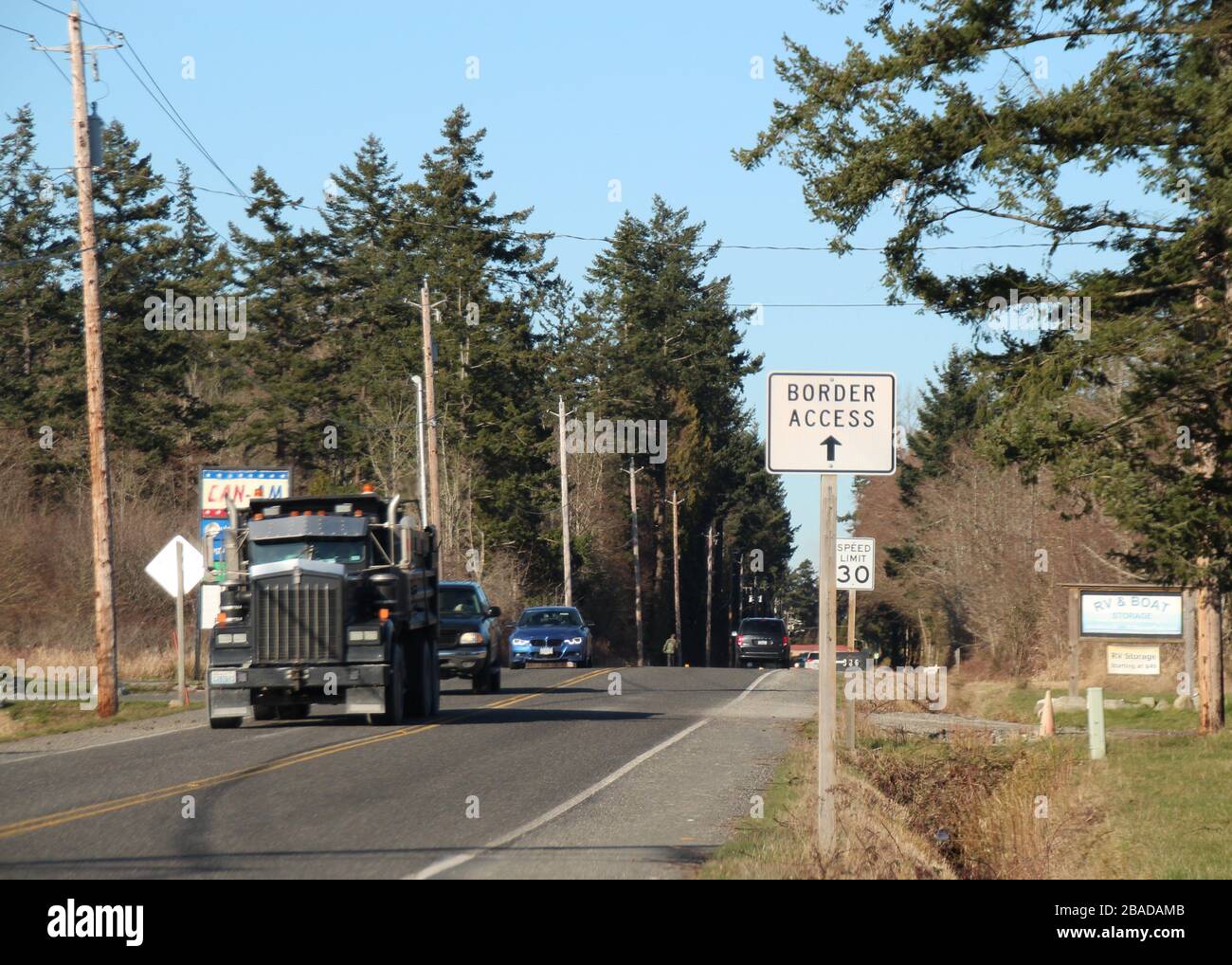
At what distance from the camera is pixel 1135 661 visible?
31.9m

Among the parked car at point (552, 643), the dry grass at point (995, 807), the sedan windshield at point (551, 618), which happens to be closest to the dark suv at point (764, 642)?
the sedan windshield at point (551, 618)

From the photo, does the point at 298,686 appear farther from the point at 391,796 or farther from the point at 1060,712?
the point at 1060,712

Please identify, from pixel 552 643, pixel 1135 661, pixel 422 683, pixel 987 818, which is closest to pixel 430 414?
pixel 552 643

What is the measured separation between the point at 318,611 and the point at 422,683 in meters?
3.00

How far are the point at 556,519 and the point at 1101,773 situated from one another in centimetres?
5801

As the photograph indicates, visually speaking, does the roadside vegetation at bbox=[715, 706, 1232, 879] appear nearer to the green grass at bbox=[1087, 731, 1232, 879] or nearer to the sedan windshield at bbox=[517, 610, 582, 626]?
the green grass at bbox=[1087, 731, 1232, 879]

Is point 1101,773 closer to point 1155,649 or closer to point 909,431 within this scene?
point 1155,649

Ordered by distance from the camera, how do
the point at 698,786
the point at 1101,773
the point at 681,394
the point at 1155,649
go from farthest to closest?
the point at 681,394 → the point at 1155,649 → the point at 1101,773 → the point at 698,786

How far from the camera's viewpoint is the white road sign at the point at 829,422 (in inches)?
397

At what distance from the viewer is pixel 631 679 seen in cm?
3666

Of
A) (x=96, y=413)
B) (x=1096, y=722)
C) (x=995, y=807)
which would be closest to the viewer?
(x=995, y=807)

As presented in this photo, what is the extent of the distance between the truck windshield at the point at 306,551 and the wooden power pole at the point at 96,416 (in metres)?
5.57

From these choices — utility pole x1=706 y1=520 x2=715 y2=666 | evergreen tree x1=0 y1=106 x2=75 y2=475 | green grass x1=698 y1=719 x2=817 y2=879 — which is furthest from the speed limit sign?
utility pole x1=706 y1=520 x2=715 y2=666
